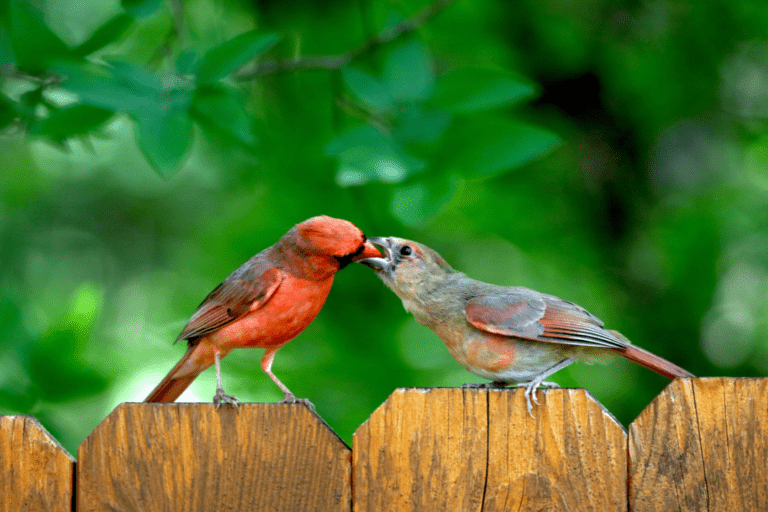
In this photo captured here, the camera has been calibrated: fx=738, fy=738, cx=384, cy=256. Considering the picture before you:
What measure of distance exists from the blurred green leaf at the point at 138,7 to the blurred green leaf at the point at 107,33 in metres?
0.06

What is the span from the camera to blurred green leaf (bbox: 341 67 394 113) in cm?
313

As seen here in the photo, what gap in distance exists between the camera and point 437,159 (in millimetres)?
3020

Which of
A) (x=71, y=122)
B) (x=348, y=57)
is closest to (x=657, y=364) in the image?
(x=348, y=57)

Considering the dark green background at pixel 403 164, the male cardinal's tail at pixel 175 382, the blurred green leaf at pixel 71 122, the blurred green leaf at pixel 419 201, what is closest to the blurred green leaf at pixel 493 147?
the dark green background at pixel 403 164

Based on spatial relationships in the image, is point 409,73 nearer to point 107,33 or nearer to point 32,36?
point 107,33

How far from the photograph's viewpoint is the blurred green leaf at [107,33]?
297cm

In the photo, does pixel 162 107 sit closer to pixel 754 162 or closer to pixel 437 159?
pixel 437 159

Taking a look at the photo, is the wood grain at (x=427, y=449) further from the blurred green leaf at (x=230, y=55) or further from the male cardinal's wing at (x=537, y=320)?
the blurred green leaf at (x=230, y=55)

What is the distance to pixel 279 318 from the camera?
269 centimetres

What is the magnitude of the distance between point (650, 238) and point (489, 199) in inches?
50.5

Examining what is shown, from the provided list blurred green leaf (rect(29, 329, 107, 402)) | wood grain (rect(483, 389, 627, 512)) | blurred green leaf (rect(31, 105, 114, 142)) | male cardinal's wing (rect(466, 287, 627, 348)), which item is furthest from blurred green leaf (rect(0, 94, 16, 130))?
wood grain (rect(483, 389, 627, 512))

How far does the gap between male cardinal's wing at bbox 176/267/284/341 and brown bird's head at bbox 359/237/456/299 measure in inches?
21.7

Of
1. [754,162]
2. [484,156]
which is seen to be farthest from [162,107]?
[754,162]

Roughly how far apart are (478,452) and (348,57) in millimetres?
2423
